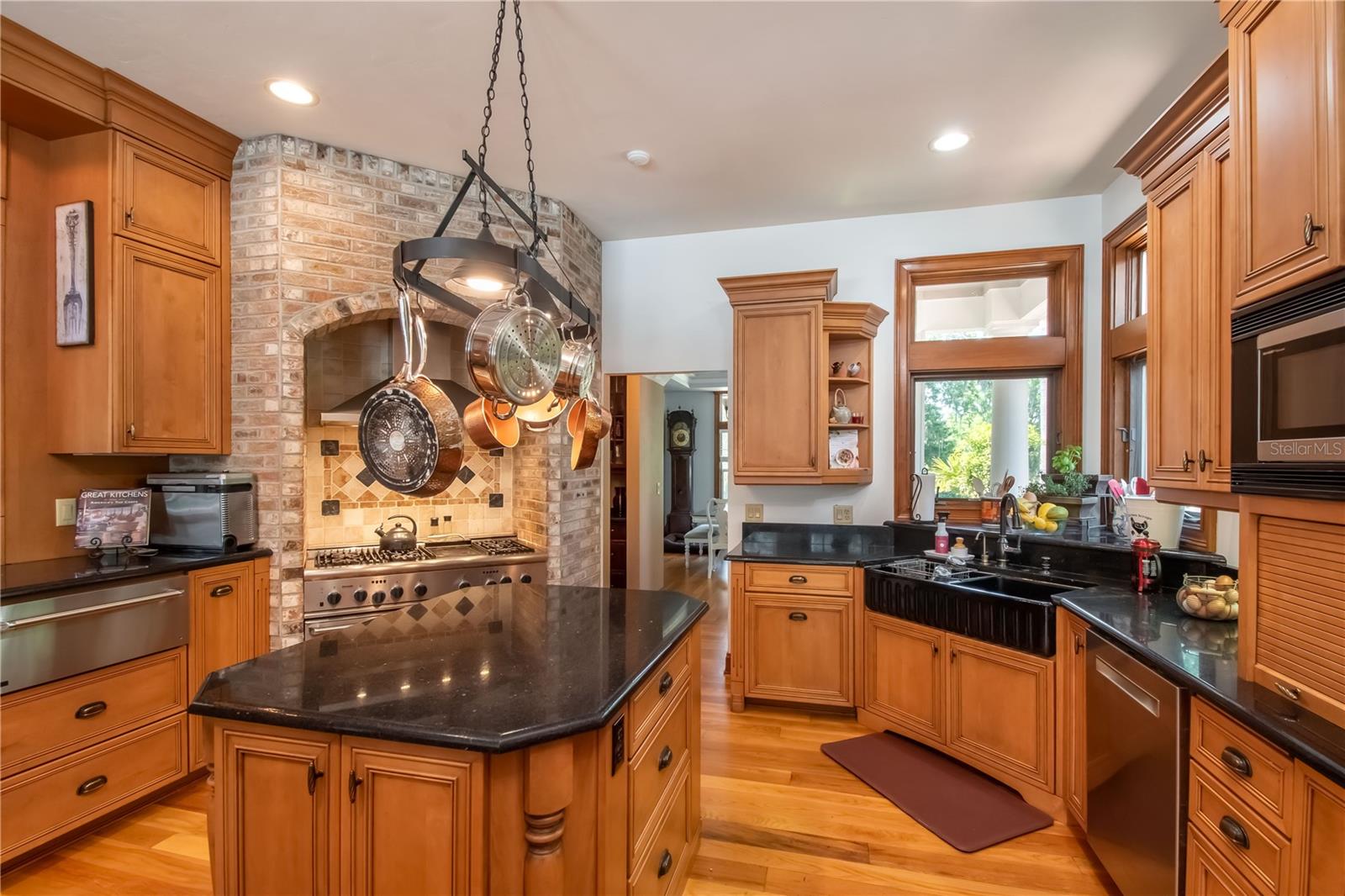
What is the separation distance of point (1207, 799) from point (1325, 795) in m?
0.41

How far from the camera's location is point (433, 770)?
120cm

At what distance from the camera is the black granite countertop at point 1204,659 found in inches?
46.1

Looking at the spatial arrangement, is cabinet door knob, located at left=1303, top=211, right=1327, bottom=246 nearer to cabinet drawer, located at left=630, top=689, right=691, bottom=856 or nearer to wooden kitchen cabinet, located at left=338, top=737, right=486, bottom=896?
cabinet drawer, located at left=630, top=689, right=691, bottom=856

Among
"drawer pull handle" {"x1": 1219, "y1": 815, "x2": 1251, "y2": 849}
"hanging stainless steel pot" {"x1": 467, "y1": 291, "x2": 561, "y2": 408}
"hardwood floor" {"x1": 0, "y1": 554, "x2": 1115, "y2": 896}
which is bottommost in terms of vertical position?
"hardwood floor" {"x1": 0, "y1": 554, "x2": 1115, "y2": 896}

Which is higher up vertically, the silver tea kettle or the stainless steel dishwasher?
the silver tea kettle

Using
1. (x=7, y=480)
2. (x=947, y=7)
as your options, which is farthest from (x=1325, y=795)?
(x=7, y=480)

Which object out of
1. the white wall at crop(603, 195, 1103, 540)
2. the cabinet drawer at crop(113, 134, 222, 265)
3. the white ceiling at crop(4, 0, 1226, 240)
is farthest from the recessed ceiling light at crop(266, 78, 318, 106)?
the white wall at crop(603, 195, 1103, 540)

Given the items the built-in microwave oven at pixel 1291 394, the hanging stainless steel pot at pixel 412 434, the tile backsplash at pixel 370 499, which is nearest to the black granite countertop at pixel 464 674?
the hanging stainless steel pot at pixel 412 434

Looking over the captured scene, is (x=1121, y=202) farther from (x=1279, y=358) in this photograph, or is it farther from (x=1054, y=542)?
(x=1279, y=358)

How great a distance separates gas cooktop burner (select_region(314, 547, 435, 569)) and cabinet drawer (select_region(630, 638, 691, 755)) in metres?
1.78

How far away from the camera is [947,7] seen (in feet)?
6.34

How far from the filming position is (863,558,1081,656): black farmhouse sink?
2.37 m

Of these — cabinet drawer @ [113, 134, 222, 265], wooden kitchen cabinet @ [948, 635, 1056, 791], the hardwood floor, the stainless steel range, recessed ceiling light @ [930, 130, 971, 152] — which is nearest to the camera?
the hardwood floor

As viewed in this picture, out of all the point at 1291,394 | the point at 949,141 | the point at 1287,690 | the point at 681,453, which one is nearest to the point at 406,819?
the point at 1287,690
